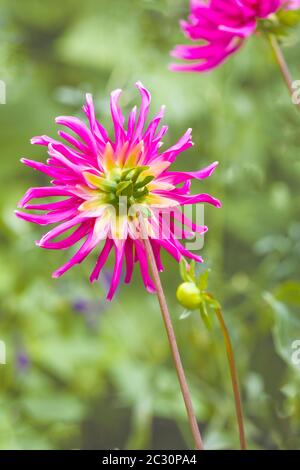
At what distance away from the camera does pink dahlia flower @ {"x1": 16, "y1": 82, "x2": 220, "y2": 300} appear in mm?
322

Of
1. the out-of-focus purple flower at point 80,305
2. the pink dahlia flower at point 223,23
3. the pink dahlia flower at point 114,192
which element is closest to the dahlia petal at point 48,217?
the pink dahlia flower at point 114,192

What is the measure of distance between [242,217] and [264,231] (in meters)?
0.04

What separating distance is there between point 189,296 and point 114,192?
0.05 m

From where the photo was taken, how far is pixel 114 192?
0.33 m

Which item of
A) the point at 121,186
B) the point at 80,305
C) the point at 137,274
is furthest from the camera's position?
the point at 137,274

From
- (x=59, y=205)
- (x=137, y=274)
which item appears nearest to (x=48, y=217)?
(x=59, y=205)

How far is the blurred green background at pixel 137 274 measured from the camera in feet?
2.16

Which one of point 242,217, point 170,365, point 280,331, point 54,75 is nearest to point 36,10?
point 54,75

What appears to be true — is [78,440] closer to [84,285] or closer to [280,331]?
[84,285]

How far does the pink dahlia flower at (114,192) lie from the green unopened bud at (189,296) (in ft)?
0.04

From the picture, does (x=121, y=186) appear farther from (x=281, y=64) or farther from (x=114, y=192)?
(x=281, y=64)

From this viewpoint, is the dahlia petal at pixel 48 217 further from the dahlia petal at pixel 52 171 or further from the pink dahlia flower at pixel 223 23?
the pink dahlia flower at pixel 223 23

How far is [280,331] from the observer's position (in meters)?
0.43
